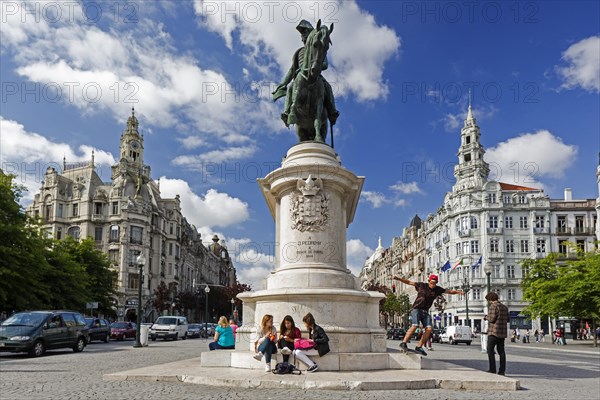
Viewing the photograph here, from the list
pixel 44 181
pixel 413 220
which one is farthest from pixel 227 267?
pixel 44 181

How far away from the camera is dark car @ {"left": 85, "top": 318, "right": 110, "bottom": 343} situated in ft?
105

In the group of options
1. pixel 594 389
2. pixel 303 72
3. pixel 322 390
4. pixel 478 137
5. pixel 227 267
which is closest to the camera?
pixel 322 390

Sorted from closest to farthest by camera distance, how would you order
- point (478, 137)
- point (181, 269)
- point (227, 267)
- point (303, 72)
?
point (303, 72) < point (478, 137) < point (181, 269) < point (227, 267)

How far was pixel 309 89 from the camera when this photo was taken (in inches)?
624

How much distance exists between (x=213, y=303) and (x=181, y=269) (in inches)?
346

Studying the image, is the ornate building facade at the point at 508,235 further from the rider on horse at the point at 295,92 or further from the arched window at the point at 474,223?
the rider on horse at the point at 295,92

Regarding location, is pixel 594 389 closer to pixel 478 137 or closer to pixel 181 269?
pixel 478 137

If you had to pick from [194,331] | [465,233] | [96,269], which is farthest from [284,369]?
[465,233]

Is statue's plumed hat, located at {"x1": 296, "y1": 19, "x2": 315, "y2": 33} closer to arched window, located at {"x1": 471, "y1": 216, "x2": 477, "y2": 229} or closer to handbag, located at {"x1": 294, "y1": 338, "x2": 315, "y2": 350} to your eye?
handbag, located at {"x1": 294, "y1": 338, "x2": 315, "y2": 350}

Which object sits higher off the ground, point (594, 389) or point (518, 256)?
point (518, 256)

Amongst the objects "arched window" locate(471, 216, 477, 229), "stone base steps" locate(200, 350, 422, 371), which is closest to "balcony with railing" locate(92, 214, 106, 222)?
"arched window" locate(471, 216, 477, 229)

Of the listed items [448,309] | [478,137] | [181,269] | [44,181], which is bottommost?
[448,309]

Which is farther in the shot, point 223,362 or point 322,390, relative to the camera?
point 223,362

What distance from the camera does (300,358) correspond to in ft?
35.5
